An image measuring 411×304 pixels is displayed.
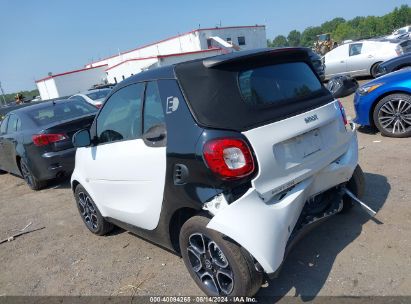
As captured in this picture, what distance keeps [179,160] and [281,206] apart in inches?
31.7

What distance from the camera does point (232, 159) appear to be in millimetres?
2729

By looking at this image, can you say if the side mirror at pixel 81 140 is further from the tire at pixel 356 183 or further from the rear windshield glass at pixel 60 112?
the rear windshield glass at pixel 60 112

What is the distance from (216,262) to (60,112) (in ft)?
18.4

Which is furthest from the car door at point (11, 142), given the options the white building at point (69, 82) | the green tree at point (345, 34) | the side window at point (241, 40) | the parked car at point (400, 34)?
the green tree at point (345, 34)

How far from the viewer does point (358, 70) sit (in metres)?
14.2

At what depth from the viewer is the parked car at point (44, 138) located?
22.5 feet

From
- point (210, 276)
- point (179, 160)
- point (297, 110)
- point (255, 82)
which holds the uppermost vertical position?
point (255, 82)

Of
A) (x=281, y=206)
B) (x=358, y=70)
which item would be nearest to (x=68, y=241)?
(x=281, y=206)

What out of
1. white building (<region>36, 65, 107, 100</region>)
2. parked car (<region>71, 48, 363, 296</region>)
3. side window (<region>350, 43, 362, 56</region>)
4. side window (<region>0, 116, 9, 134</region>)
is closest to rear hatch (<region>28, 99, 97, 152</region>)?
side window (<region>0, 116, 9, 134</region>)

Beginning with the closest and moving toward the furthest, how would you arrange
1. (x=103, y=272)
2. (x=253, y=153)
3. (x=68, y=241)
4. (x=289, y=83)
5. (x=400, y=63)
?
(x=253, y=153)
(x=289, y=83)
(x=103, y=272)
(x=68, y=241)
(x=400, y=63)

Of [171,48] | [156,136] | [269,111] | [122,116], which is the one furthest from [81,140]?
[171,48]

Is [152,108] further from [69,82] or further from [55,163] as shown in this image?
[69,82]

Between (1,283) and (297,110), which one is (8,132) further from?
Answer: (297,110)

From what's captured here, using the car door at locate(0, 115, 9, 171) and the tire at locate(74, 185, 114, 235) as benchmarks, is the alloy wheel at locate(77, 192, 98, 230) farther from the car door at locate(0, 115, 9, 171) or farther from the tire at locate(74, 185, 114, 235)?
the car door at locate(0, 115, 9, 171)
